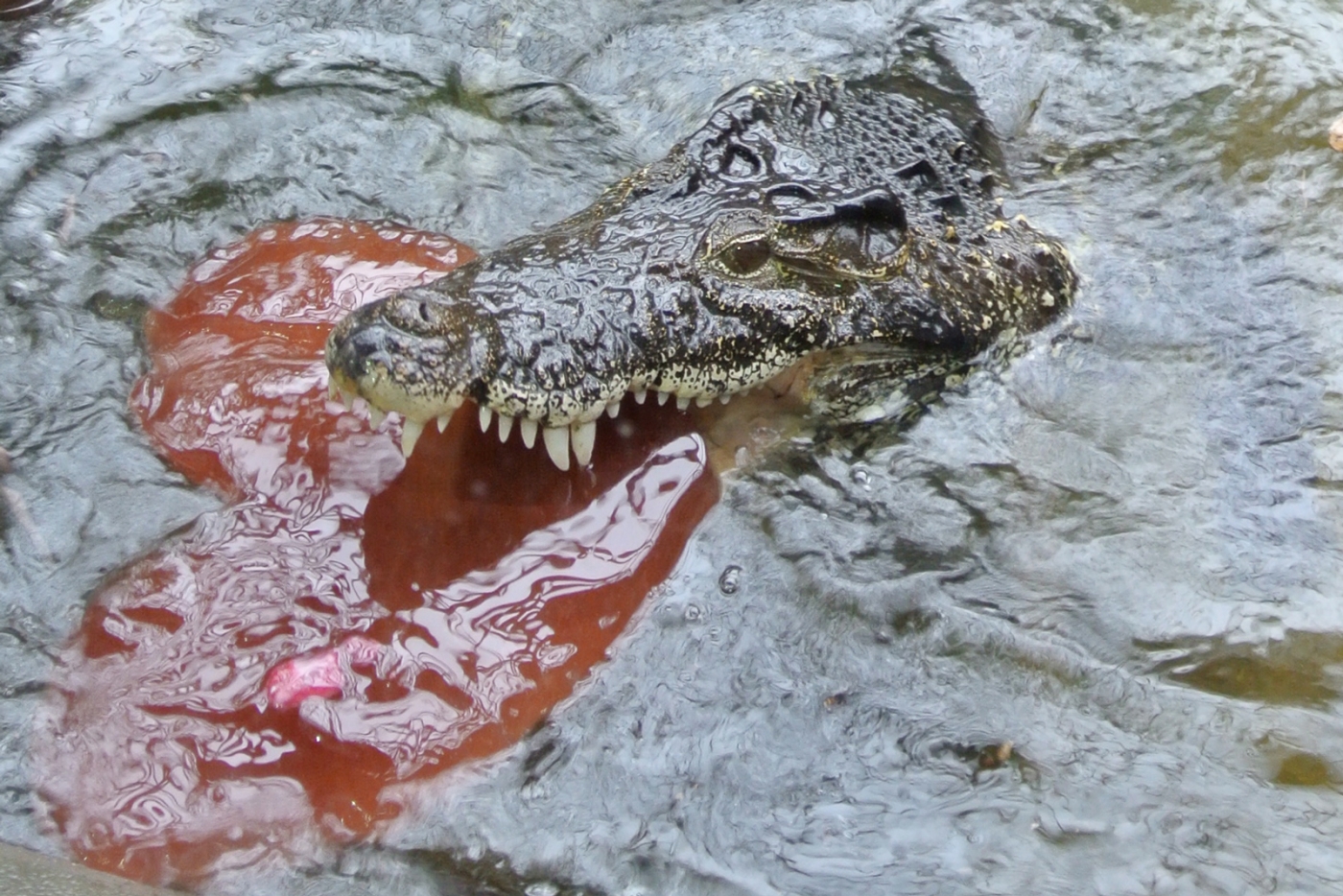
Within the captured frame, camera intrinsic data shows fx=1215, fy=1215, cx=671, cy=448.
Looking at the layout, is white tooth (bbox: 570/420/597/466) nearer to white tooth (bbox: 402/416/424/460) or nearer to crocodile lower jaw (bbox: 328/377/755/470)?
crocodile lower jaw (bbox: 328/377/755/470)

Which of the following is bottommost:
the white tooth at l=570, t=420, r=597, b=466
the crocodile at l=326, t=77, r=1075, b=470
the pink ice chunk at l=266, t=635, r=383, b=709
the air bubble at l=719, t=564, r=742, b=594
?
the pink ice chunk at l=266, t=635, r=383, b=709

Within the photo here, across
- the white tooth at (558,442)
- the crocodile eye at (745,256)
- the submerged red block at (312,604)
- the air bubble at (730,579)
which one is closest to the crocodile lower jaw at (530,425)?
the white tooth at (558,442)

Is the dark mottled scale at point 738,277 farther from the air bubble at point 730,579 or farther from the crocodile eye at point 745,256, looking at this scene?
the air bubble at point 730,579

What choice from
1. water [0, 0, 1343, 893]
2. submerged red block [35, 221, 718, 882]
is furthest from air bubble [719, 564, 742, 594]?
submerged red block [35, 221, 718, 882]

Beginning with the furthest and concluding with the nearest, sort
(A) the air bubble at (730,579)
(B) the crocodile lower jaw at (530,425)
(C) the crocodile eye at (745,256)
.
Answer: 1. (C) the crocodile eye at (745,256)
2. (A) the air bubble at (730,579)
3. (B) the crocodile lower jaw at (530,425)

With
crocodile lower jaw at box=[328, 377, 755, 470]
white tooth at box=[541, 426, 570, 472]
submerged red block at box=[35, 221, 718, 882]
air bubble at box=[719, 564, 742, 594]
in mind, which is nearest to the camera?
submerged red block at box=[35, 221, 718, 882]

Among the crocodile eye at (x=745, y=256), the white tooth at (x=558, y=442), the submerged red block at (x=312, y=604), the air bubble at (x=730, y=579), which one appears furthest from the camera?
the crocodile eye at (x=745, y=256)

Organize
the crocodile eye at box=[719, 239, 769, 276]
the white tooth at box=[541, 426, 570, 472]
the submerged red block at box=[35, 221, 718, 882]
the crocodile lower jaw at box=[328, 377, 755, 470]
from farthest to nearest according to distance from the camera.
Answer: the crocodile eye at box=[719, 239, 769, 276]
the white tooth at box=[541, 426, 570, 472]
the crocodile lower jaw at box=[328, 377, 755, 470]
the submerged red block at box=[35, 221, 718, 882]
